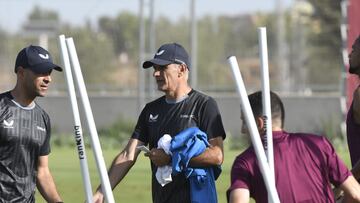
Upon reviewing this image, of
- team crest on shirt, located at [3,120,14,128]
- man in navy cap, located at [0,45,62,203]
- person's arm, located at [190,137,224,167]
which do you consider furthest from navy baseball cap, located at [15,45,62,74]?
person's arm, located at [190,137,224,167]

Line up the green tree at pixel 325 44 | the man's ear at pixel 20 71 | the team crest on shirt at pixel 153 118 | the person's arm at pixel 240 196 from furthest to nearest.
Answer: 1. the green tree at pixel 325 44
2. the man's ear at pixel 20 71
3. the team crest on shirt at pixel 153 118
4. the person's arm at pixel 240 196

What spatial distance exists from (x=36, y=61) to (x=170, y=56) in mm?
1025

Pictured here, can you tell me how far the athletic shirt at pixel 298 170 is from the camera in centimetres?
755

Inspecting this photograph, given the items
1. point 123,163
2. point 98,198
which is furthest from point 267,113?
point 123,163

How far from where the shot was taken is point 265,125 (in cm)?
755

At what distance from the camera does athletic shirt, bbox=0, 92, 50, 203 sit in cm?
894

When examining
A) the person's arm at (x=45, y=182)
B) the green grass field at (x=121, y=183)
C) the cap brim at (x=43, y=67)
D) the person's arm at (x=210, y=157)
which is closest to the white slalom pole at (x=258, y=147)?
the person's arm at (x=210, y=157)

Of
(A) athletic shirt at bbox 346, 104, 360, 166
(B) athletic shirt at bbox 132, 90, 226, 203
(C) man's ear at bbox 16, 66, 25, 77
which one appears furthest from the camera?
(C) man's ear at bbox 16, 66, 25, 77

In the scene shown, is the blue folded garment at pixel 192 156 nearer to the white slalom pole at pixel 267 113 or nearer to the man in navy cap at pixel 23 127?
the white slalom pole at pixel 267 113

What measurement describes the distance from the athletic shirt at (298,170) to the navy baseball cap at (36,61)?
2.00m

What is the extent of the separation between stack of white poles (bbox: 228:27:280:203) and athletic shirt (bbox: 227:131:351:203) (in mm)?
127

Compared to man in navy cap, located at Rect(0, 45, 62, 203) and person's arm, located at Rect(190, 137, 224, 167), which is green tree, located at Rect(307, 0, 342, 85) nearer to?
man in navy cap, located at Rect(0, 45, 62, 203)

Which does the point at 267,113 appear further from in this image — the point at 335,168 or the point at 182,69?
the point at 182,69

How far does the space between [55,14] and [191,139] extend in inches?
1679
